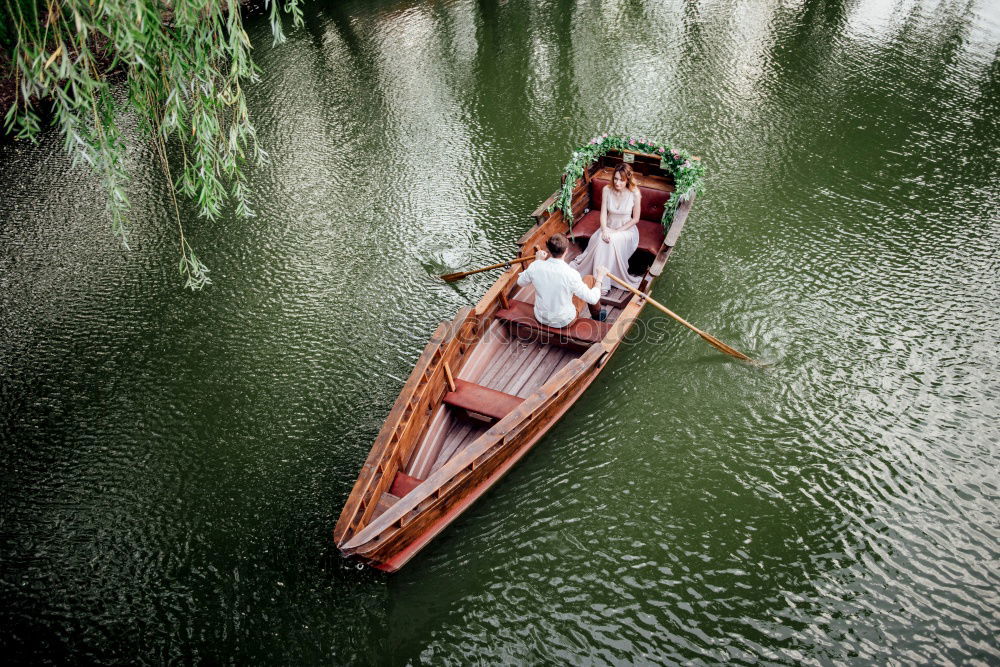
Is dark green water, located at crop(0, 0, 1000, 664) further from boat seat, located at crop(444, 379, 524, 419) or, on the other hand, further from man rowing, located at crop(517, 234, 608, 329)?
man rowing, located at crop(517, 234, 608, 329)

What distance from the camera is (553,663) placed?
17.3ft

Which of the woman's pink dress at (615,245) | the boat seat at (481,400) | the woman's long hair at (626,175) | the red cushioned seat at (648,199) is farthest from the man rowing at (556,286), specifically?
the red cushioned seat at (648,199)

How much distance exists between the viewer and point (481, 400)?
6.49m

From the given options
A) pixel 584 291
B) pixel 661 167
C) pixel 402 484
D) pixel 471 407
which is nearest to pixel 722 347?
pixel 584 291

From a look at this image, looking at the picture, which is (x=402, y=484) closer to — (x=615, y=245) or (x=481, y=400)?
(x=481, y=400)

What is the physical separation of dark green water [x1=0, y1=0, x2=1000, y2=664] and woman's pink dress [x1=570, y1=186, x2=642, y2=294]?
0.81 meters

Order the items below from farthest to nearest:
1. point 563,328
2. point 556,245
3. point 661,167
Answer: point 661,167 < point 563,328 < point 556,245

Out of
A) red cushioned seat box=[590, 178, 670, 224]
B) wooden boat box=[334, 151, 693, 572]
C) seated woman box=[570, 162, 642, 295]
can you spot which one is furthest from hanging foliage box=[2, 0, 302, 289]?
red cushioned seat box=[590, 178, 670, 224]

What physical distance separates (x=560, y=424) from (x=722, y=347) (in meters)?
2.33

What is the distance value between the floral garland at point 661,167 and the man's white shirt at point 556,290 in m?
2.19

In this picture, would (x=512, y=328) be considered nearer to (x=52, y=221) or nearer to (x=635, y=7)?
(x=52, y=221)

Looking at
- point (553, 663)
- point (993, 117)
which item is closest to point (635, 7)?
point (993, 117)

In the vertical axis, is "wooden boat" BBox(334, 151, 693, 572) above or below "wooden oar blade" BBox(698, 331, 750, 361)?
above

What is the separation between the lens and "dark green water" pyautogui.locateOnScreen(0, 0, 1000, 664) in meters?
5.55
